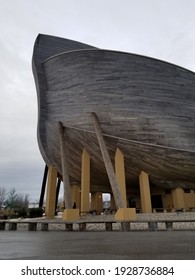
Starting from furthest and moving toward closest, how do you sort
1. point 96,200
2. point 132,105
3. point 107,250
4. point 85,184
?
point 96,200, point 85,184, point 132,105, point 107,250

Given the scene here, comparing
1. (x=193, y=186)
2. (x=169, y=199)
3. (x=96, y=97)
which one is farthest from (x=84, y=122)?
(x=169, y=199)

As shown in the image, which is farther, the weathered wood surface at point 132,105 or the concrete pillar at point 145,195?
the concrete pillar at point 145,195

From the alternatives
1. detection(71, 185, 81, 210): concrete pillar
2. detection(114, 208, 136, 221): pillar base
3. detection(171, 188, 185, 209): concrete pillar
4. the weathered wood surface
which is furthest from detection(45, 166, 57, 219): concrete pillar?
detection(114, 208, 136, 221): pillar base

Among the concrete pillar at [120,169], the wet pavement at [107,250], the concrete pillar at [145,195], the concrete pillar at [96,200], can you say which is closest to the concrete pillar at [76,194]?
the concrete pillar at [96,200]

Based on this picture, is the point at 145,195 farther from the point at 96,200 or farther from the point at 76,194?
the point at 96,200

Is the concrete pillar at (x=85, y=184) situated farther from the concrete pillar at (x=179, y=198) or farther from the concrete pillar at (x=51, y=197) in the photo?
the concrete pillar at (x=179, y=198)

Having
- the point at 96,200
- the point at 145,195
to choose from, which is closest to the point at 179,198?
the point at 145,195

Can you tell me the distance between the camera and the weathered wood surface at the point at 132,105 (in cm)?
2022

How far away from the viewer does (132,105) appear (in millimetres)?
20109

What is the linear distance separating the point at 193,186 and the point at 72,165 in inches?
549

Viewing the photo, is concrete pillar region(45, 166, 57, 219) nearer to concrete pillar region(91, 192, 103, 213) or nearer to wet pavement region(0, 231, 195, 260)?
concrete pillar region(91, 192, 103, 213)

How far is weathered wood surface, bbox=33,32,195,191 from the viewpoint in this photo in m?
20.2

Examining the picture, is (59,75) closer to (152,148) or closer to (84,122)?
(84,122)

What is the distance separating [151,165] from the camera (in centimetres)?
2291
